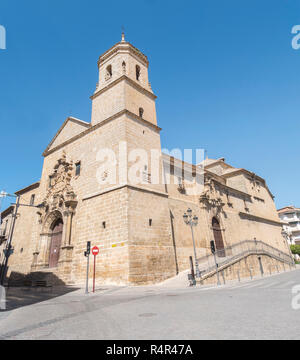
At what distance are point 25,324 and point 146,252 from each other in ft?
32.2

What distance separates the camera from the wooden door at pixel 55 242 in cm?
1828

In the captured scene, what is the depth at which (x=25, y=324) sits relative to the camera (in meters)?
5.05

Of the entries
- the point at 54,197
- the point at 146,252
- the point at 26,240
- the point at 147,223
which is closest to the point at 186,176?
the point at 147,223

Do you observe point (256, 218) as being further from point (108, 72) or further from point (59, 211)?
point (108, 72)

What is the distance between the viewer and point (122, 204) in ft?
48.5

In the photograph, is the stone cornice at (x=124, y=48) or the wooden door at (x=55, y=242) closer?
the wooden door at (x=55, y=242)

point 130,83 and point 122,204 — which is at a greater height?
point 130,83

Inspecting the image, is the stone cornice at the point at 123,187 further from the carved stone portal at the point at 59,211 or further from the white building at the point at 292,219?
the white building at the point at 292,219

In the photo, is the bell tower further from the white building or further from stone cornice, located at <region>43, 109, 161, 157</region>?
the white building

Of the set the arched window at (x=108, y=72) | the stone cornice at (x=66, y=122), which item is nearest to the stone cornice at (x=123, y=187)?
the stone cornice at (x=66, y=122)

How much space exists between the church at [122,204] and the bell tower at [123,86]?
0.10 m

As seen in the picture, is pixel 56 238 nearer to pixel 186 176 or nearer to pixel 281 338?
pixel 186 176

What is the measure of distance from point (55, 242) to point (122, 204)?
8173mm

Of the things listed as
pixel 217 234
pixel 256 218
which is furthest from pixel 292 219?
pixel 217 234
